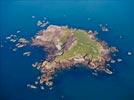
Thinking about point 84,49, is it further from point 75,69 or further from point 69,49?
point 75,69

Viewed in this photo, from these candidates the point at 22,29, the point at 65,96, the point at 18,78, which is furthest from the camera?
the point at 22,29

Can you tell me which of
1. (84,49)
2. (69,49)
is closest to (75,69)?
(69,49)

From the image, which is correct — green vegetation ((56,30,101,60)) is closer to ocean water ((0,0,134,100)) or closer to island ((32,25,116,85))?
island ((32,25,116,85))

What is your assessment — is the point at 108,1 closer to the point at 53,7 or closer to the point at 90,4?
the point at 90,4

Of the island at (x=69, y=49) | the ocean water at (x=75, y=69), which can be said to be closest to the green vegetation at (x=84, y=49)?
the island at (x=69, y=49)

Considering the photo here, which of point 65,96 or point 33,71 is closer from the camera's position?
point 65,96

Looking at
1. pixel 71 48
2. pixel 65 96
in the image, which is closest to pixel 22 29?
pixel 71 48
